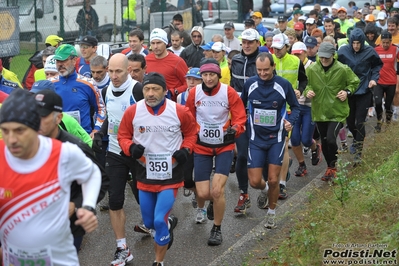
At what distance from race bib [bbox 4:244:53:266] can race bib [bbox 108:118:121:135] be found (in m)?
3.41

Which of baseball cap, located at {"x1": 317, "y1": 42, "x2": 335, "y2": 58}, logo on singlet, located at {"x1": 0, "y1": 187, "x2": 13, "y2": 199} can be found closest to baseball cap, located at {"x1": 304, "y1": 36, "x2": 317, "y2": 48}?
baseball cap, located at {"x1": 317, "y1": 42, "x2": 335, "y2": 58}

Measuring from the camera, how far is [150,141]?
7.16m

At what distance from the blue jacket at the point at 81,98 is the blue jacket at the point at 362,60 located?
481 centimetres

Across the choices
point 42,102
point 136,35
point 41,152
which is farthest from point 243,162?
point 41,152

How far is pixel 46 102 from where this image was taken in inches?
201

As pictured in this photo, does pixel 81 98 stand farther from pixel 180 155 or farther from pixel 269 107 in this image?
pixel 269 107

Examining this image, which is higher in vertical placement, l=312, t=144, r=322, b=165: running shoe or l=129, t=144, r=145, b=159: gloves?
l=129, t=144, r=145, b=159: gloves

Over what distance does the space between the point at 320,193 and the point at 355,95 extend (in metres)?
3.38

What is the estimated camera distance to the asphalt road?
7688 mm

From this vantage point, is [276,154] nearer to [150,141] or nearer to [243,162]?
[243,162]

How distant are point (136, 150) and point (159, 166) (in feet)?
0.96

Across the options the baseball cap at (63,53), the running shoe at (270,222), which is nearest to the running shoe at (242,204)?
the running shoe at (270,222)

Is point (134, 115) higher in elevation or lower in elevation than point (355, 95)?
higher

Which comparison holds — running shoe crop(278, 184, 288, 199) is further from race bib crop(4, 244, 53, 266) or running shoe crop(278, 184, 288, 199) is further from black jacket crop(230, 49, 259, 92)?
race bib crop(4, 244, 53, 266)
